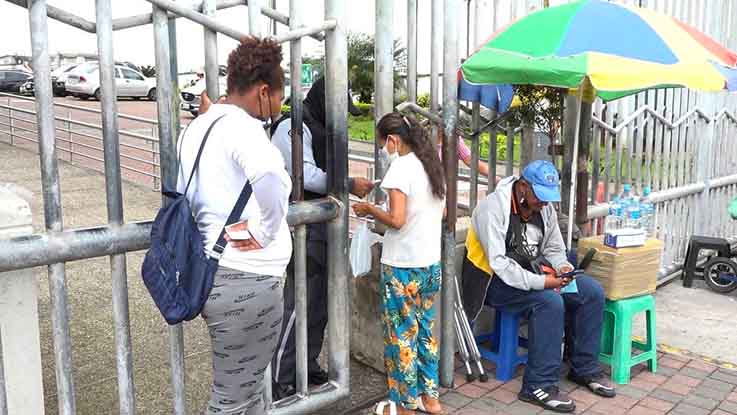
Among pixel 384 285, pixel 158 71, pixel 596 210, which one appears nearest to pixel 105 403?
pixel 384 285

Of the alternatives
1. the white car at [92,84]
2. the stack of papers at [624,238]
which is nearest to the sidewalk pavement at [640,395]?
the stack of papers at [624,238]

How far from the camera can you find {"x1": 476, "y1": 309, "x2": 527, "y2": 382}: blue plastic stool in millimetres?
4270

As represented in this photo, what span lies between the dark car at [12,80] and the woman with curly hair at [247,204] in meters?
27.4

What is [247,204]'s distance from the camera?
2.54m

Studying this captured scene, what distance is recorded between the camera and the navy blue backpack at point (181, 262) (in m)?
2.49

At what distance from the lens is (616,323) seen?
14.3 ft

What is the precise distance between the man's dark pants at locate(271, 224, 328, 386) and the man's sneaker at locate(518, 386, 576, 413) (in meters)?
1.27

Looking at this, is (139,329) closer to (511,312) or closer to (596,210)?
(511,312)

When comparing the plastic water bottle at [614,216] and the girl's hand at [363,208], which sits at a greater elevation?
the girl's hand at [363,208]

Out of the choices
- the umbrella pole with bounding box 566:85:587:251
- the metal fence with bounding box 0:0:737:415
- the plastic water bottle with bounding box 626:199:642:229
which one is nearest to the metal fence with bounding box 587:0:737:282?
the metal fence with bounding box 0:0:737:415

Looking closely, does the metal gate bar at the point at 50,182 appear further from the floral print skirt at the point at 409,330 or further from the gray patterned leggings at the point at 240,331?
the floral print skirt at the point at 409,330

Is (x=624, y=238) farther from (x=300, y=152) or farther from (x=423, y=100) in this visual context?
(x=300, y=152)

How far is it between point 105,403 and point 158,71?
1.98m

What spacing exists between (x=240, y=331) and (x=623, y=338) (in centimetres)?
272
